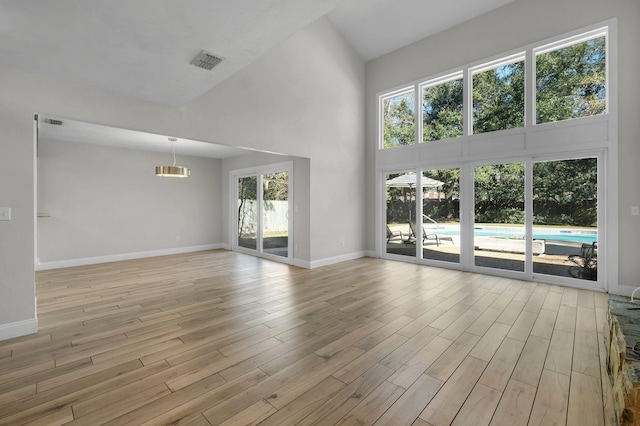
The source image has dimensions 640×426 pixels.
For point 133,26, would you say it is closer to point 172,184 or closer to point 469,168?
point 469,168

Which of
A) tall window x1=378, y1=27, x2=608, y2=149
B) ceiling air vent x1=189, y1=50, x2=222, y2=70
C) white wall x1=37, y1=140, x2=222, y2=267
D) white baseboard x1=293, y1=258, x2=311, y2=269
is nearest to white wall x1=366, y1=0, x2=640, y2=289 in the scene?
tall window x1=378, y1=27, x2=608, y2=149

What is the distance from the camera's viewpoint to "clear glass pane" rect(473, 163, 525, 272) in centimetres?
500

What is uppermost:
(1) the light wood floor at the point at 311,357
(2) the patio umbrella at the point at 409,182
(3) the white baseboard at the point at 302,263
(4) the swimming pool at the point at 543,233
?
(2) the patio umbrella at the point at 409,182

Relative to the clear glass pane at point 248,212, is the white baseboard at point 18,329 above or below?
below

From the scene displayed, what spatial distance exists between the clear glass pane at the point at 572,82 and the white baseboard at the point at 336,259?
4.26m

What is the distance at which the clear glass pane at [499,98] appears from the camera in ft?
16.6

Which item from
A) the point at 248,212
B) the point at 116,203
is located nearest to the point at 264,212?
the point at 248,212

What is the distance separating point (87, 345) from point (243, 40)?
10.1 feet

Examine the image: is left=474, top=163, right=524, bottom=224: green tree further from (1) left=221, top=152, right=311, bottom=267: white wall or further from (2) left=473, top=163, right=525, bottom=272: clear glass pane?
(1) left=221, top=152, right=311, bottom=267: white wall

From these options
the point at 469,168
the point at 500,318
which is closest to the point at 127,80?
the point at 500,318

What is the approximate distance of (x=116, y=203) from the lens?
679 cm

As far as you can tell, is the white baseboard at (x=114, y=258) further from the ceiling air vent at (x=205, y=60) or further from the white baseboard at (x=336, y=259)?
the ceiling air vent at (x=205, y=60)

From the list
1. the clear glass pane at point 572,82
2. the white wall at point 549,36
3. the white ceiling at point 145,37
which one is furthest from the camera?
the clear glass pane at point 572,82

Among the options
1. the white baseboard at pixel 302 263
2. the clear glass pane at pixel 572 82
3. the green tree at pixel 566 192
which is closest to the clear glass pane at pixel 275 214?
the white baseboard at pixel 302 263
